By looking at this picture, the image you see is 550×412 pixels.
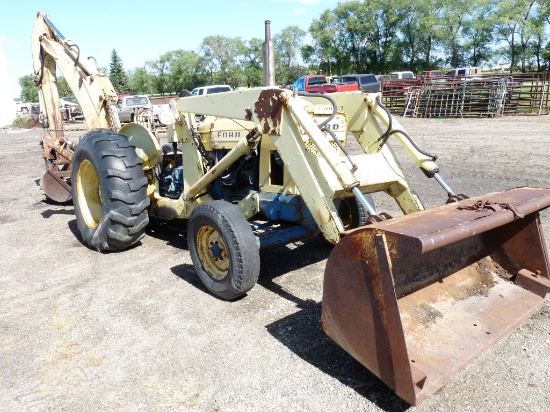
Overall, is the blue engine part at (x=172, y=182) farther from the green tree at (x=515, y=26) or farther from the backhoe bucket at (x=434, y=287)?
the green tree at (x=515, y=26)

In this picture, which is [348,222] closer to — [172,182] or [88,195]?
[172,182]

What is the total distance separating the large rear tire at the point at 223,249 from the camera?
3.83 meters

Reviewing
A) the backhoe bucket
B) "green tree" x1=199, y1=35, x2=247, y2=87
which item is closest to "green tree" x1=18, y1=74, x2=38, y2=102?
"green tree" x1=199, y1=35, x2=247, y2=87

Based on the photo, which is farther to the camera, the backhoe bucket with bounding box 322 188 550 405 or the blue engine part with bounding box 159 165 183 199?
the blue engine part with bounding box 159 165 183 199

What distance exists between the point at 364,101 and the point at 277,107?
1223mm

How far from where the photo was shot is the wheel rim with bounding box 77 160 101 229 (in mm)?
5844

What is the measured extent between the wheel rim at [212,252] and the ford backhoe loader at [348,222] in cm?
1

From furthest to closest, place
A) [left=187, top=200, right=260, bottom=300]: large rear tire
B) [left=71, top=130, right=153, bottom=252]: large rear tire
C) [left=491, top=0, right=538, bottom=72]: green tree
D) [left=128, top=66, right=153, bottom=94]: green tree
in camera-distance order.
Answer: [left=128, top=66, right=153, bottom=94]: green tree < [left=491, top=0, right=538, bottom=72]: green tree < [left=71, top=130, right=153, bottom=252]: large rear tire < [left=187, top=200, right=260, bottom=300]: large rear tire

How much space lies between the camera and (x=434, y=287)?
11.5 ft

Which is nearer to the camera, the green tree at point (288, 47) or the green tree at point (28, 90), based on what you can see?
the green tree at point (288, 47)

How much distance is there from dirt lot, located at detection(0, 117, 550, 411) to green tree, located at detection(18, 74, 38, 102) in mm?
92120

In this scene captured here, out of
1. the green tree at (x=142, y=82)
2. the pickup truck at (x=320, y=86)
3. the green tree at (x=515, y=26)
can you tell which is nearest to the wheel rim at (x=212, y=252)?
the pickup truck at (x=320, y=86)

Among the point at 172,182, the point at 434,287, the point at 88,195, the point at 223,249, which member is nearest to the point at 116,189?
the point at 172,182

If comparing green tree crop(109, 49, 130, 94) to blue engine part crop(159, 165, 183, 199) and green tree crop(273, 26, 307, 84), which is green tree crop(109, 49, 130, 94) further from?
blue engine part crop(159, 165, 183, 199)
